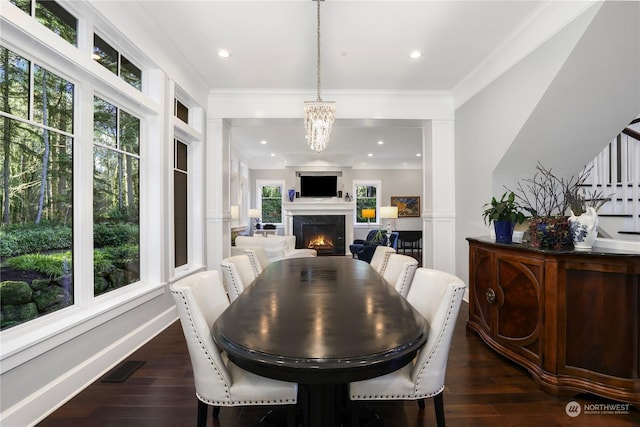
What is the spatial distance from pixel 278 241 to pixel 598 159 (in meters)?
4.29

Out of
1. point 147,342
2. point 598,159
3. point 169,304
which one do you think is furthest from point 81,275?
point 598,159

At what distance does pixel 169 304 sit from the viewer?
3186mm

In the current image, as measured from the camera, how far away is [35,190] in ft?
6.00

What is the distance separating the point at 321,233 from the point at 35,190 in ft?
22.9

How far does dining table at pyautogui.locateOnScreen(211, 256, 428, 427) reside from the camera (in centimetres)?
99

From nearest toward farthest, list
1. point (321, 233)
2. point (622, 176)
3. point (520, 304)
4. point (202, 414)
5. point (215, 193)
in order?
point (202, 414)
point (520, 304)
point (622, 176)
point (215, 193)
point (321, 233)

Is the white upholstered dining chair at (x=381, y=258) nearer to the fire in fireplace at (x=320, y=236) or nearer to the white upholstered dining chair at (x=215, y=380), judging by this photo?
the white upholstered dining chair at (x=215, y=380)

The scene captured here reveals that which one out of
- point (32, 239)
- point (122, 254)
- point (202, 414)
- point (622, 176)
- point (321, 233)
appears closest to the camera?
point (202, 414)

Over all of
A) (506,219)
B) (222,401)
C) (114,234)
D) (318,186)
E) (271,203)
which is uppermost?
(318,186)

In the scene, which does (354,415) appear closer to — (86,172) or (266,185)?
(86,172)

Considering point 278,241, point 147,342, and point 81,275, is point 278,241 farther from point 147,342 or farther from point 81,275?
point 81,275

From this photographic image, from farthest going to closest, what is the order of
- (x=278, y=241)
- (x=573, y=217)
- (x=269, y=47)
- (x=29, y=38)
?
(x=278, y=241)
(x=269, y=47)
(x=573, y=217)
(x=29, y=38)

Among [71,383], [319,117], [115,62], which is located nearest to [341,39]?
[319,117]

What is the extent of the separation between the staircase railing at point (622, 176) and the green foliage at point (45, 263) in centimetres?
454
